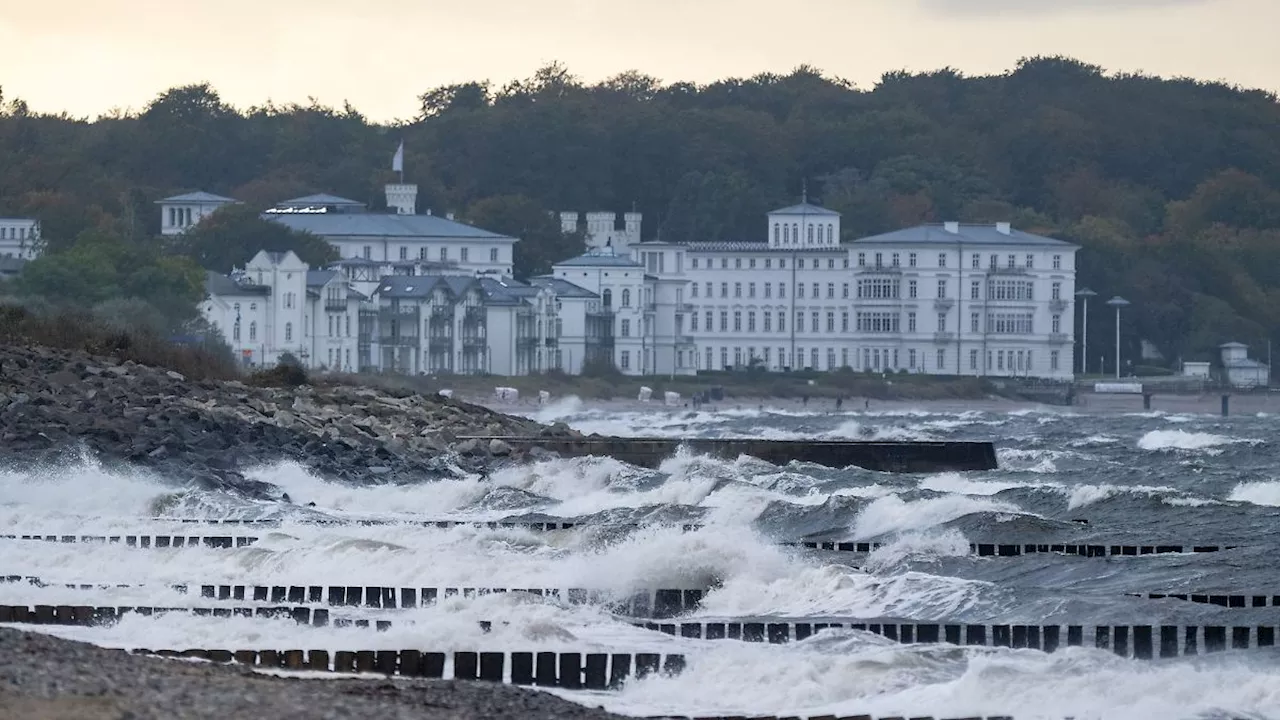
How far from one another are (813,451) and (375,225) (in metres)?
88.2

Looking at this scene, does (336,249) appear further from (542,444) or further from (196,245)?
(542,444)

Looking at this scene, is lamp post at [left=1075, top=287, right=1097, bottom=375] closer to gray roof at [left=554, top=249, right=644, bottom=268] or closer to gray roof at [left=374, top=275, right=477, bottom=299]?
gray roof at [left=554, top=249, right=644, bottom=268]

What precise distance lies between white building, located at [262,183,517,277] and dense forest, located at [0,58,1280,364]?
166 inches

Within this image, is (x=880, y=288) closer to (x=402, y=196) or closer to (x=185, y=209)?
(x=402, y=196)

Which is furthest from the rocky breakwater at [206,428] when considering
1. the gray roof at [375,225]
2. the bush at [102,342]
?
the gray roof at [375,225]

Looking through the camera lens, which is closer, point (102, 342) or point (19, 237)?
point (102, 342)

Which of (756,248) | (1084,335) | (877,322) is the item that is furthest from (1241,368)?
(756,248)

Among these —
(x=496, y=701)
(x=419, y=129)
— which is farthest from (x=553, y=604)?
(x=419, y=129)

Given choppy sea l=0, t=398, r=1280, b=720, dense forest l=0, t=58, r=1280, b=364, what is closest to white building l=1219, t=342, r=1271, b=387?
dense forest l=0, t=58, r=1280, b=364

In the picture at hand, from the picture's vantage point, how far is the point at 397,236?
13375 cm

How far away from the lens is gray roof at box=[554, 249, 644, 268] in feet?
427

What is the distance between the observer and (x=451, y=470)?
146ft

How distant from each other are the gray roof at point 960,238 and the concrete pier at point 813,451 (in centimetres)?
8666

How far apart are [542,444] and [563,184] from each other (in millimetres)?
111751
